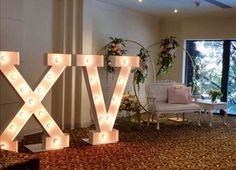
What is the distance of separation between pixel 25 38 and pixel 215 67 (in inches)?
223

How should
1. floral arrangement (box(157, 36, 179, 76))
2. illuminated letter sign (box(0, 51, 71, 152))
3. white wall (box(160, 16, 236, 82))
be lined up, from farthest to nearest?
1. white wall (box(160, 16, 236, 82))
2. floral arrangement (box(157, 36, 179, 76))
3. illuminated letter sign (box(0, 51, 71, 152))

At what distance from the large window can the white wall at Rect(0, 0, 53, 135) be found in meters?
4.85

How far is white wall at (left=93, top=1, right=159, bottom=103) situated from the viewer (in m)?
7.77

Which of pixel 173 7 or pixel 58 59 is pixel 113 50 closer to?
pixel 173 7

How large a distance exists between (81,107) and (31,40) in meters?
1.67

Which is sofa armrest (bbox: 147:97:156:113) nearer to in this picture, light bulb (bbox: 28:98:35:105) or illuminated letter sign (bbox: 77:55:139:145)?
illuminated letter sign (bbox: 77:55:139:145)

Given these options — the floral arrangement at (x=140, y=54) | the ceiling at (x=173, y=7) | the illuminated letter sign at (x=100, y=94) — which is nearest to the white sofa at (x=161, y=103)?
the floral arrangement at (x=140, y=54)

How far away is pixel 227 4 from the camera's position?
762cm

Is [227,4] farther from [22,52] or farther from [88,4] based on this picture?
[22,52]

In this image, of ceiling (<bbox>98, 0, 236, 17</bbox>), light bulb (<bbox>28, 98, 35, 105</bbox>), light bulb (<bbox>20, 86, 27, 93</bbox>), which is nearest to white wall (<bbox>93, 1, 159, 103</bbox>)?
ceiling (<bbox>98, 0, 236, 17</bbox>)

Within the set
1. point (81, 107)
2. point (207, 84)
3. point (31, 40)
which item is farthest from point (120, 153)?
point (207, 84)

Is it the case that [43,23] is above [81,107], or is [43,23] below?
above

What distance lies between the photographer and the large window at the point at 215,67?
9508 mm

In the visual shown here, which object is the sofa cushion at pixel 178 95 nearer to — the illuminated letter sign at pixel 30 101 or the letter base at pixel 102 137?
the letter base at pixel 102 137
